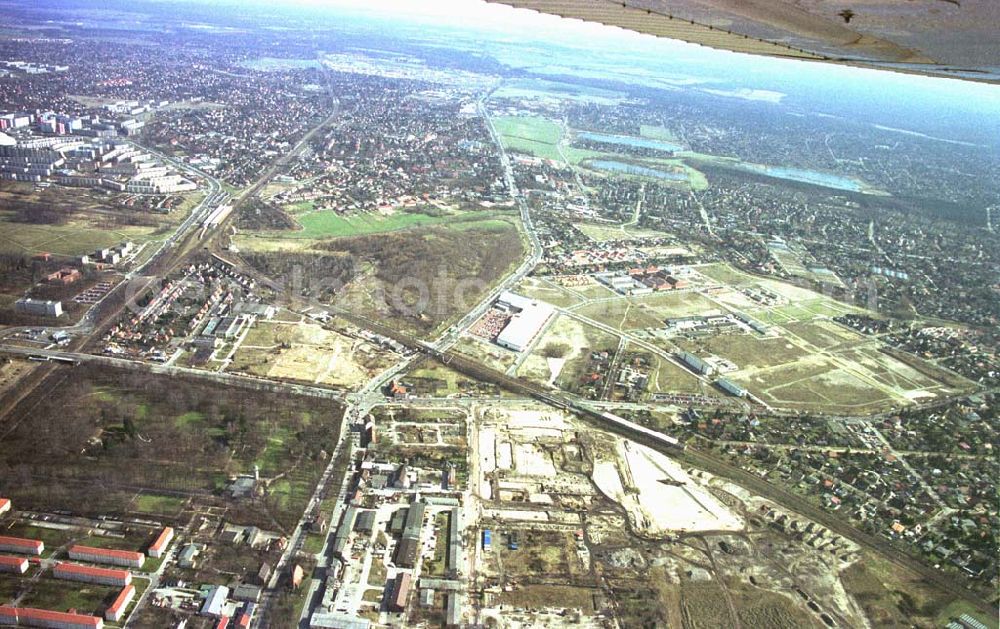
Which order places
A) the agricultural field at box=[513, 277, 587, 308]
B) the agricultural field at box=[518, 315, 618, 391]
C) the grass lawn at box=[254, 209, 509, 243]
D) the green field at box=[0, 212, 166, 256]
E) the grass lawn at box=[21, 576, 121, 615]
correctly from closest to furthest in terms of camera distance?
the grass lawn at box=[21, 576, 121, 615], the agricultural field at box=[518, 315, 618, 391], the green field at box=[0, 212, 166, 256], the agricultural field at box=[513, 277, 587, 308], the grass lawn at box=[254, 209, 509, 243]

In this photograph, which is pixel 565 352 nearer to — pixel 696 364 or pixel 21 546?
pixel 696 364

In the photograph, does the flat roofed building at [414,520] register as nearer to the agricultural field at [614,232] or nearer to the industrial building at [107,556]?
the industrial building at [107,556]

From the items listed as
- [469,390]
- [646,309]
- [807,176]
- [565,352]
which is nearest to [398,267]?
[565,352]

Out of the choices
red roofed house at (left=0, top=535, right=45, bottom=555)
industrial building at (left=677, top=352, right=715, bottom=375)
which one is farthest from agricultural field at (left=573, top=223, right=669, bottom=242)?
red roofed house at (left=0, top=535, right=45, bottom=555)

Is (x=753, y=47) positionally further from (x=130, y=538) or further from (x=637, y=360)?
(x=637, y=360)

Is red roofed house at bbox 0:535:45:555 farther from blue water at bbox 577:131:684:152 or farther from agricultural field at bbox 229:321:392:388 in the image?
blue water at bbox 577:131:684:152
